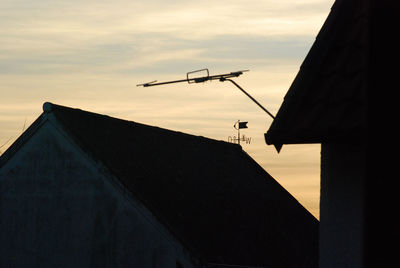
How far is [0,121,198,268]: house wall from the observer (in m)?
19.3

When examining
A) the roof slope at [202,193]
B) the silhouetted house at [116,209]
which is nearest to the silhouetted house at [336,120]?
the silhouetted house at [116,209]

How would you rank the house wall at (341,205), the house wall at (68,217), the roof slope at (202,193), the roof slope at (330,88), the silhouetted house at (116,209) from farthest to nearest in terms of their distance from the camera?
1. the roof slope at (202,193)
2. the silhouetted house at (116,209)
3. the house wall at (68,217)
4. the house wall at (341,205)
5. the roof slope at (330,88)

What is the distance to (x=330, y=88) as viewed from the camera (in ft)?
23.4

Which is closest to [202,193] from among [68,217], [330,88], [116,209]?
[116,209]

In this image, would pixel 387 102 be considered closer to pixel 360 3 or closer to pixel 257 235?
pixel 360 3

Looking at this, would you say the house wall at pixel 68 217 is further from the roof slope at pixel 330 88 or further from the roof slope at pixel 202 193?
the roof slope at pixel 330 88

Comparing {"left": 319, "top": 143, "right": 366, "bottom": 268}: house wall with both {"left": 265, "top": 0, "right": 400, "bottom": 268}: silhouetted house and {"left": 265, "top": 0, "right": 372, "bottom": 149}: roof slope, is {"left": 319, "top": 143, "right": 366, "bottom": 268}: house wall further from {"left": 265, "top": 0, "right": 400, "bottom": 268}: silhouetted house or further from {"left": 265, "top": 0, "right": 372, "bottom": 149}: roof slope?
{"left": 265, "top": 0, "right": 372, "bottom": 149}: roof slope

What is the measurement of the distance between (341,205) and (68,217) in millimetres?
14608

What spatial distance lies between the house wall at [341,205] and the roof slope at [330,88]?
0.45 metres

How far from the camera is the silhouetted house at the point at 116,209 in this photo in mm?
19453

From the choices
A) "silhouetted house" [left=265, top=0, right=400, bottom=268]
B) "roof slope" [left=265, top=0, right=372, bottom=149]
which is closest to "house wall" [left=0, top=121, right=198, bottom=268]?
"silhouetted house" [left=265, top=0, right=400, bottom=268]

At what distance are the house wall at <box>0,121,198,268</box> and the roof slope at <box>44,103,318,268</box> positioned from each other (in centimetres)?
45

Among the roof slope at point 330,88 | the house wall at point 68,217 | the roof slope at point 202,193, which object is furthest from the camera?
the roof slope at point 202,193

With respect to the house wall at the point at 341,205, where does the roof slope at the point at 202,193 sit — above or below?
above
